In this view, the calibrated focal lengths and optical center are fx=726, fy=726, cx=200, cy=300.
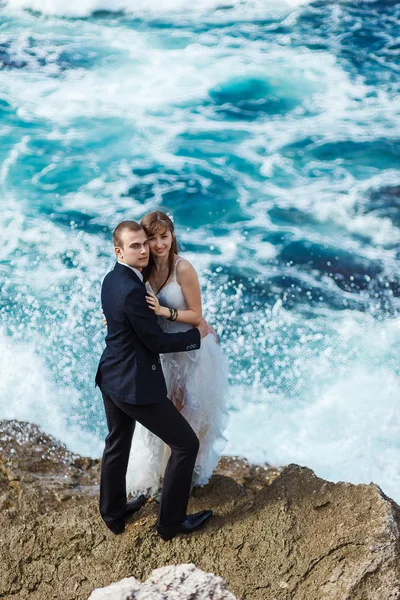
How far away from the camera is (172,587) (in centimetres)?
334

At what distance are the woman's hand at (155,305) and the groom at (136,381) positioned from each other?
6 cm

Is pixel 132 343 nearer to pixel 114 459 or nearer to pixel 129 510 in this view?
pixel 114 459

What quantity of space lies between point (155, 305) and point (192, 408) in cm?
80

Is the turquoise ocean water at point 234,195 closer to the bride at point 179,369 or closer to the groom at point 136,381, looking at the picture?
the bride at point 179,369

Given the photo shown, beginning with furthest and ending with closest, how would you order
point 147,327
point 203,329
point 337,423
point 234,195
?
point 234,195 → point 337,423 → point 203,329 → point 147,327

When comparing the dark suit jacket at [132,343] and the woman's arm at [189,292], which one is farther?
the woman's arm at [189,292]

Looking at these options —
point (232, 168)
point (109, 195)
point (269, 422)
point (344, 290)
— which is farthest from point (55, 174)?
point (269, 422)

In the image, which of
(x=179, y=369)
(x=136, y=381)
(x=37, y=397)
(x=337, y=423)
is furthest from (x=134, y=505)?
(x=337, y=423)

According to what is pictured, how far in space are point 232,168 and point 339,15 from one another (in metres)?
6.81

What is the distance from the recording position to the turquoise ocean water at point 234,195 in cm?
650

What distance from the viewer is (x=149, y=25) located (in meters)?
15.7

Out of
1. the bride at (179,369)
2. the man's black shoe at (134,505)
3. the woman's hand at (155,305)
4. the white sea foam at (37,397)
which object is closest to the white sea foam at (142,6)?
the white sea foam at (37,397)

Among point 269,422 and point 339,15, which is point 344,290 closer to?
point 269,422

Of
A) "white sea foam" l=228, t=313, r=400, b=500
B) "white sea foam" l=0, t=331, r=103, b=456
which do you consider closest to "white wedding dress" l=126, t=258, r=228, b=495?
"white sea foam" l=0, t=331, r=103, b=456
